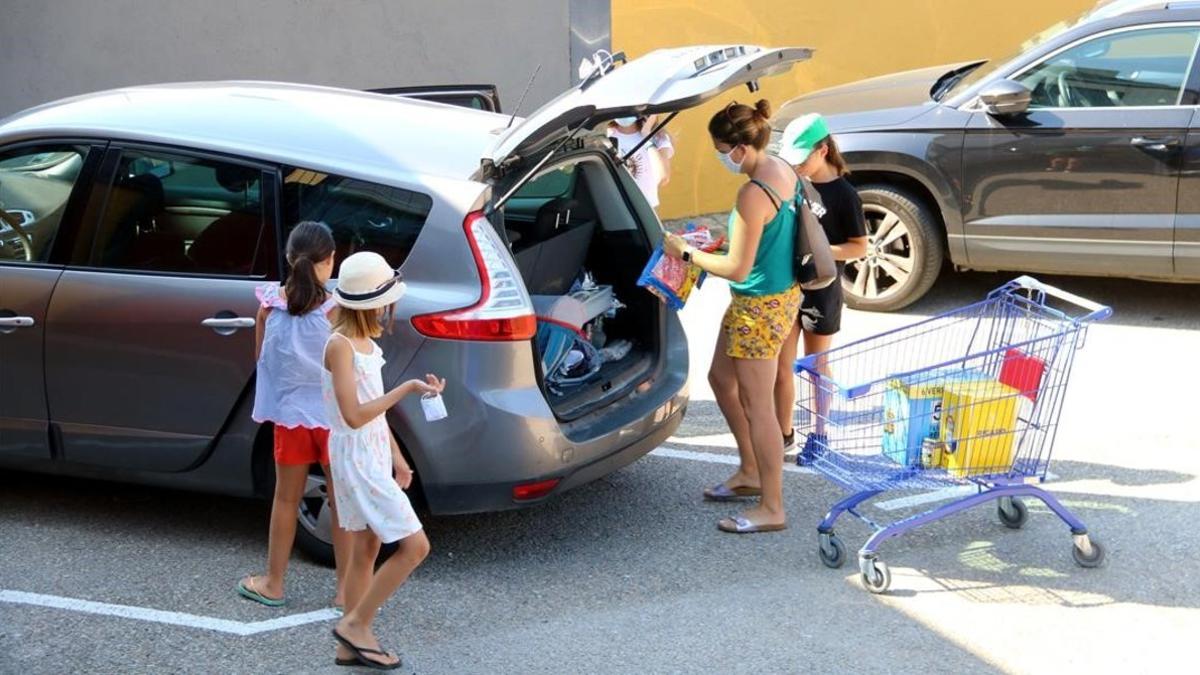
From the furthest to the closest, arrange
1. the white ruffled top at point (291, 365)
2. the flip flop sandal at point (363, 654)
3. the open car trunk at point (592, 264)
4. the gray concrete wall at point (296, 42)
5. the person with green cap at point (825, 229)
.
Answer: the gray concrete wall at point (296, 42) < the person with green cap at point (825, 229) < the open car trunk at point (592, 264) < the white ruffled top at point (291, 365) < the flip flop sandal at point (363, 654)

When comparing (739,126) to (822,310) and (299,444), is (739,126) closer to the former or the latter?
(822,310)

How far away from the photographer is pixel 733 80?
507 cm

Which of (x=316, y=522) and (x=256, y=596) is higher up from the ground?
(x=316, y=522)

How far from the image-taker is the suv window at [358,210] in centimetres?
523

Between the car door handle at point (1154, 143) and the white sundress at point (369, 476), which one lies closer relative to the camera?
the white sundress at point (369, 476)

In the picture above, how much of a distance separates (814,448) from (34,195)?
324 cm

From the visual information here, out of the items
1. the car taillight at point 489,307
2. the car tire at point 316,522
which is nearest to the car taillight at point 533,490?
the car tire at point 316,522

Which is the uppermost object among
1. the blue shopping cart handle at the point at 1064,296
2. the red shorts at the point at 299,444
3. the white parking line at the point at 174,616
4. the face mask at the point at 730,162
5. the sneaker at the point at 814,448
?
the face mask at the point at 730,162

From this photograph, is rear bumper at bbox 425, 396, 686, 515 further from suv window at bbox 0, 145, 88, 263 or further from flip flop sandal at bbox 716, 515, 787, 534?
suv window at bbox 0, 145, 88, 263

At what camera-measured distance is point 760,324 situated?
585 centimetres

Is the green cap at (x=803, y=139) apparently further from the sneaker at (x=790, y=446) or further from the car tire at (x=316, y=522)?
the car tire at (x=316, y=522)

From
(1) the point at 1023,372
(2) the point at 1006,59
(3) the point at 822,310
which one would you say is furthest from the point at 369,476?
(2) the point at 1006,59

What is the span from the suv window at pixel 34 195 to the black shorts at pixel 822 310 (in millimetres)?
3067

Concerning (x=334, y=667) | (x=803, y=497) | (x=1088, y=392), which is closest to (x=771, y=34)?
(x=1088, y=392)
